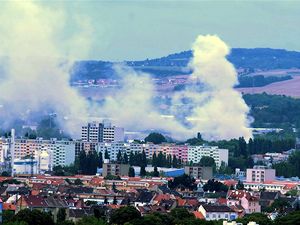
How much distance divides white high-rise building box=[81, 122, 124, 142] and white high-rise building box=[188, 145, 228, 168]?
Result: 4267mm

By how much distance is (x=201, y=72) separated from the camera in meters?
89.0

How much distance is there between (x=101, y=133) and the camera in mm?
69938

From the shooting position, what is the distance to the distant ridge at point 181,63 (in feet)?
346

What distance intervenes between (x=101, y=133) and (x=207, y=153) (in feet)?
22.7

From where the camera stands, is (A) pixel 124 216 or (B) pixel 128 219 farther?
(A) pixel 124 216

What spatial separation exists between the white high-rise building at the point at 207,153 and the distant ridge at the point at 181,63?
100 feet

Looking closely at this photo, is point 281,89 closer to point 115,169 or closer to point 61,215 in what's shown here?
point 115,169

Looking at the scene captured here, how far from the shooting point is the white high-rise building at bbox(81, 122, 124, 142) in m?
69.3

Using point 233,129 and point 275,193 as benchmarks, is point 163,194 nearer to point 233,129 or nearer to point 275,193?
point 275,193

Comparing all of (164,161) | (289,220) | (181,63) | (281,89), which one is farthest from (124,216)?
(181,63)

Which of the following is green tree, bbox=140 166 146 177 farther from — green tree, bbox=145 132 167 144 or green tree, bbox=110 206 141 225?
green tree, bbox=110 206 141 225

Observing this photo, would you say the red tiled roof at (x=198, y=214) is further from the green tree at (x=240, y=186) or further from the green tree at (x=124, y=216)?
the green tree at (x=240, y=186)

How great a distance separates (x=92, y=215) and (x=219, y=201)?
8.01 metres

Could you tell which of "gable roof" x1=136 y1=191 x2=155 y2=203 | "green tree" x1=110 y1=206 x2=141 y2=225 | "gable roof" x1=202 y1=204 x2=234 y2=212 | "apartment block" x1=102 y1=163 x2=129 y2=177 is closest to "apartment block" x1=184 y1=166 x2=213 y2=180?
"apartment block" x1=102 y1=163 x2=129 y2=177
